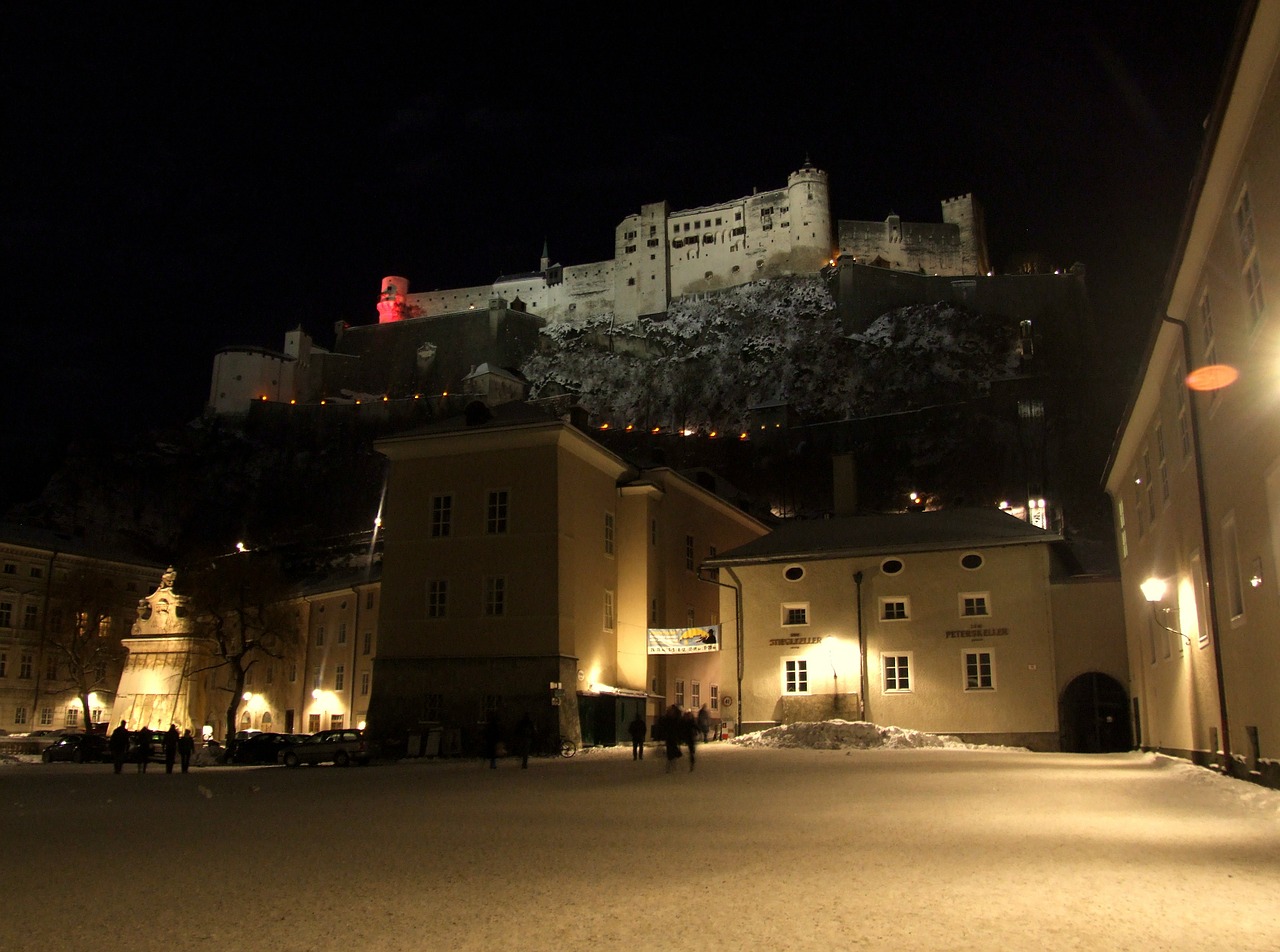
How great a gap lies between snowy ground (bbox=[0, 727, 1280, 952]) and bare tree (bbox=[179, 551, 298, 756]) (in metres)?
28.7

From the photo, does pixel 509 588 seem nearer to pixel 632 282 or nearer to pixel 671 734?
pixel 671 734

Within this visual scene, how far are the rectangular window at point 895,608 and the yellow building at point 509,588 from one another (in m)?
5.50

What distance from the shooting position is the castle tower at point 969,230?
10291cm

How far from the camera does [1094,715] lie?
2866 cm

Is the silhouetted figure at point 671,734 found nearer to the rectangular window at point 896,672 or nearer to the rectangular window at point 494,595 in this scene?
the rectangular window at point 494,595

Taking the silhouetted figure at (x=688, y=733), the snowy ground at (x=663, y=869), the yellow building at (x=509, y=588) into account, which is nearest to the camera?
the snowy ground at (x=663, y=869)

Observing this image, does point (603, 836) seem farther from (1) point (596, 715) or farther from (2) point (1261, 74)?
(1) point (596, 715)

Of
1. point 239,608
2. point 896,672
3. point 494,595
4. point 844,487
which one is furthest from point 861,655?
point 239,608

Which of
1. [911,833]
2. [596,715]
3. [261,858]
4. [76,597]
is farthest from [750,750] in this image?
[76,597]

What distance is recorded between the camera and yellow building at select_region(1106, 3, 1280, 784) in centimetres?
1012

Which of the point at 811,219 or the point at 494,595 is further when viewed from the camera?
the point at 811,219

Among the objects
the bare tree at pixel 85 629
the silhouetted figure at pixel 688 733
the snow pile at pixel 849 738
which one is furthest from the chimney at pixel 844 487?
the bare tree at pixel 85 629

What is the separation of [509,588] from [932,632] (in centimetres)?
1227

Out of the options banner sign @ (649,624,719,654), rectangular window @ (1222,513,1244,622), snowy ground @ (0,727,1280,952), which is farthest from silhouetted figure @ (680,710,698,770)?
banner sign @ (649,624,719,654)
